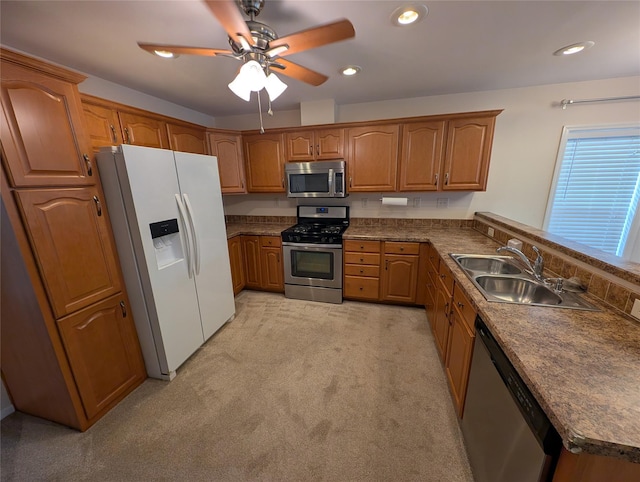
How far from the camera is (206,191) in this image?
223 cm

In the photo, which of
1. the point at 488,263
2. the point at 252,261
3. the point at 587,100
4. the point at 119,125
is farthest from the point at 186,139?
the point at 587,100

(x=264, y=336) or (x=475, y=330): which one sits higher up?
(x=475, y=330)

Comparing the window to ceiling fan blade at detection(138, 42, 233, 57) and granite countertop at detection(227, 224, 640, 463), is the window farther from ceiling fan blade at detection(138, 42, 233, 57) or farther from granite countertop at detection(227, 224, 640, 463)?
ceiling fan blade at detection(138, 42, 233, 57)

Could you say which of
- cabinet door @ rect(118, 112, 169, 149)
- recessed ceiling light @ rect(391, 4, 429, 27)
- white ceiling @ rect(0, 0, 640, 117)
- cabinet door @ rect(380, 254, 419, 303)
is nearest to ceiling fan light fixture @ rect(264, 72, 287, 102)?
white ceiling @ rect(0, 0, 640, 117)

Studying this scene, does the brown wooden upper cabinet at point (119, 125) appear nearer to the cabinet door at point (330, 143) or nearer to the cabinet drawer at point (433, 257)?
the cabinet door at point (330, 143)

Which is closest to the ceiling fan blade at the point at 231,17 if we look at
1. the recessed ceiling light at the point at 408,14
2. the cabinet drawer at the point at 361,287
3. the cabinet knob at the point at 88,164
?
the recessed ceiling light at the point at 408,14

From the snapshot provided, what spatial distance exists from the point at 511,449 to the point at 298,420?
117 centimetres

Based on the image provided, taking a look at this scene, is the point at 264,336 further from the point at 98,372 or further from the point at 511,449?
the point at 511,449

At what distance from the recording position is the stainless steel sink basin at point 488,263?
6.23 ft

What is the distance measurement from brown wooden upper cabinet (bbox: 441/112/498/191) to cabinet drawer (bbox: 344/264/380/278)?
1227mm

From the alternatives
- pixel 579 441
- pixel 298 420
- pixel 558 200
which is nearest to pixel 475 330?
pixel 579 441

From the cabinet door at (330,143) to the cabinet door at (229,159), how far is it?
1.05 m

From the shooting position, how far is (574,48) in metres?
1.75

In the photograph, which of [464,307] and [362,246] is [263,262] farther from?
[464,307]
